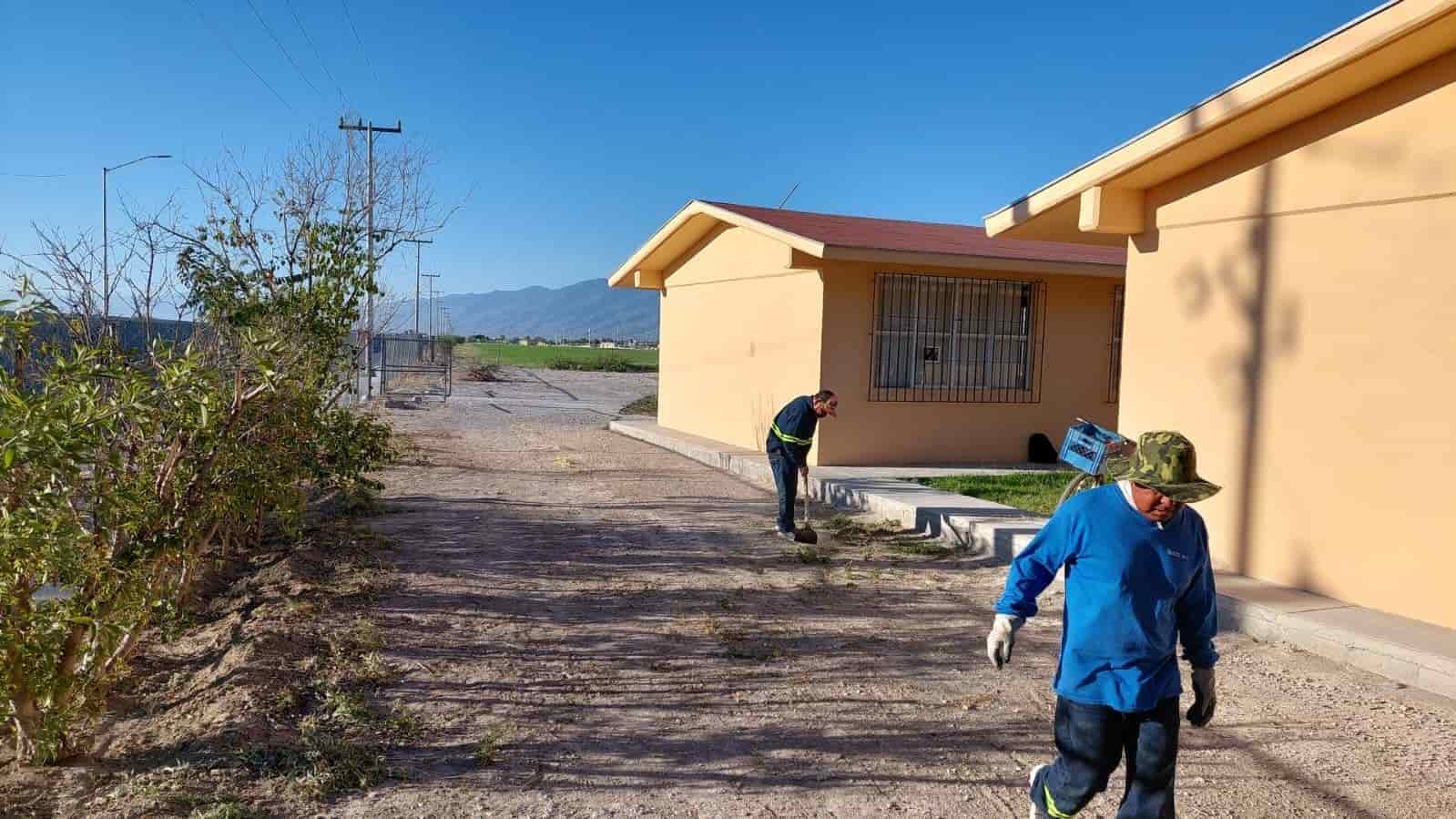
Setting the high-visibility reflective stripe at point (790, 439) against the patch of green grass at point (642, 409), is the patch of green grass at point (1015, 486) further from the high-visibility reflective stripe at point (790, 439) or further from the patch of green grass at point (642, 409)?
the patch of green grass at point (642, 409)

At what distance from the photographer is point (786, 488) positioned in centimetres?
944

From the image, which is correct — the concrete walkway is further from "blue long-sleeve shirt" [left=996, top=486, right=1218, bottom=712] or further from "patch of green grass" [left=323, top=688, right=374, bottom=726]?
"patch of green grass" [left=323, top=688, right=374, bottom=726]

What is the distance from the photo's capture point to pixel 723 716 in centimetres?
495

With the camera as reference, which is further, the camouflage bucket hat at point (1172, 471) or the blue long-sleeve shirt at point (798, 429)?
the blue long-sleeve shirt at point (798, 429)

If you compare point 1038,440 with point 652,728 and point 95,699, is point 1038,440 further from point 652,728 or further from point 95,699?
point 95,699

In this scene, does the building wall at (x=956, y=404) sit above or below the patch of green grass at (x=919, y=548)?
above

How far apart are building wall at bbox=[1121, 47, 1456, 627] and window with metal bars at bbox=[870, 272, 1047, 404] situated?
544 centimetres

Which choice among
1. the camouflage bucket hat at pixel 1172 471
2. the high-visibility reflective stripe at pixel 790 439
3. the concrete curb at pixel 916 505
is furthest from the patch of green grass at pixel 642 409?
the camouflage bucket hat at pixel 1172 471

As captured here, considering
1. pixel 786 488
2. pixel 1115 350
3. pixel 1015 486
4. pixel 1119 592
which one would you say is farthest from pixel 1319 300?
pixel 1115 350

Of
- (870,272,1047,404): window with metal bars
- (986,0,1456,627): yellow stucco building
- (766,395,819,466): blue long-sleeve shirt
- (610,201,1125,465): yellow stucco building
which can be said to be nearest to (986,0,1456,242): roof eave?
(986,0,1456,627): yellow stucco building

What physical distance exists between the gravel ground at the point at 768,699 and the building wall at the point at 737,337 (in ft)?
17.5

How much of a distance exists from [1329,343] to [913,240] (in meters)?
7.71

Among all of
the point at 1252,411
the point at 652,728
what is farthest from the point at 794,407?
the point at 652,728

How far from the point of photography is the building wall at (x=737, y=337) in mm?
14117
